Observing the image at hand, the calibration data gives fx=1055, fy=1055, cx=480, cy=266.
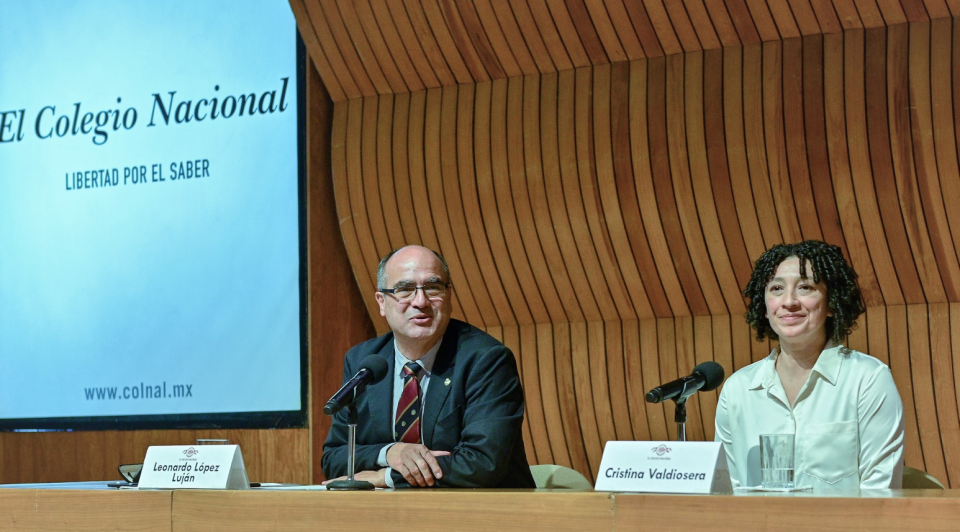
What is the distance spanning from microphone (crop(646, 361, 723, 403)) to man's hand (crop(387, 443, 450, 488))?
77 cm

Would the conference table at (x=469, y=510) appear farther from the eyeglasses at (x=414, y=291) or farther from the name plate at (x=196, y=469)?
the eyeglasses at (x=414, y=291)

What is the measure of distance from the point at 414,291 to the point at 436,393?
0.37 meters

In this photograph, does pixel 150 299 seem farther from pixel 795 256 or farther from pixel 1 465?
pixel 795 256

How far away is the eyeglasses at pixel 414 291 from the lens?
12.2 ft

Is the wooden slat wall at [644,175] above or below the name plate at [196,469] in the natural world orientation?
above

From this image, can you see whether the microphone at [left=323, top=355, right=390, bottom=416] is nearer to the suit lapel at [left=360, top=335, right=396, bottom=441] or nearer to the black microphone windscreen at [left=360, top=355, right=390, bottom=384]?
the black microphone windscreen at [left=360, top=355, right=390, bottom=384]

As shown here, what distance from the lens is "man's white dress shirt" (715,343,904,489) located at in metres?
3.32

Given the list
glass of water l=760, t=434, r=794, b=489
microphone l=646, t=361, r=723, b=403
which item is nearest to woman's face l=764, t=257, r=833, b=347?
microphone l=646, t=361, r=723, b=403

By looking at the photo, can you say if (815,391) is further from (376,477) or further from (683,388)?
(376,477)

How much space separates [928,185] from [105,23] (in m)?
5.06

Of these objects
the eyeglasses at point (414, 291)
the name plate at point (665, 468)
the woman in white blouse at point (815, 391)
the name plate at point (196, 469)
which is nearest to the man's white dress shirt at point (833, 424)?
the woman in white blouse at point (815, 391)

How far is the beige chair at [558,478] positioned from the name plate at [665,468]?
60.1 inches

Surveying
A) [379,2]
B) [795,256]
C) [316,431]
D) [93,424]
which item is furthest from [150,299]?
[795,256]

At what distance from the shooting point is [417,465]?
3254 millimetres
